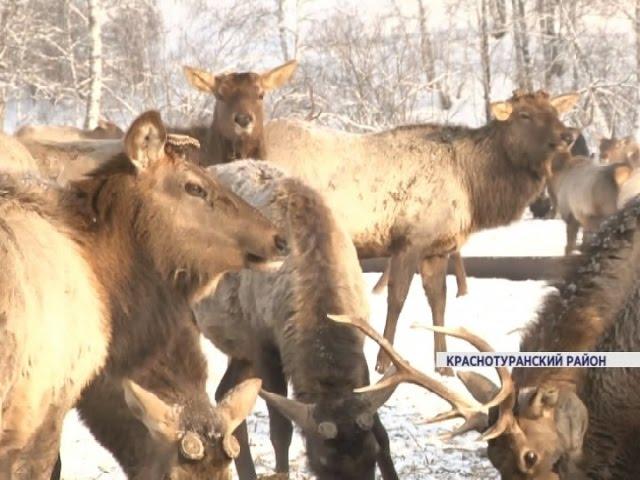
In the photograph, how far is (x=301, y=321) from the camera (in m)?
6.61

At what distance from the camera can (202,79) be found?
10656 millimetres

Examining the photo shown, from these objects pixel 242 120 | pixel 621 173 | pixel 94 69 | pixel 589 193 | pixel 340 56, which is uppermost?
pixel 94 69

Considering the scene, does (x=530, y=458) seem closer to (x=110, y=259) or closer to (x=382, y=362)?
(x=110, y=259)

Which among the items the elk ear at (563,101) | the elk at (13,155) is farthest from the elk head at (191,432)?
the elk ear at (563,101)

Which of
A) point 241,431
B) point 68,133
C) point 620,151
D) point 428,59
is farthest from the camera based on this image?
point 428,59

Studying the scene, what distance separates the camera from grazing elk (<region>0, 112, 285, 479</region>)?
459 cm

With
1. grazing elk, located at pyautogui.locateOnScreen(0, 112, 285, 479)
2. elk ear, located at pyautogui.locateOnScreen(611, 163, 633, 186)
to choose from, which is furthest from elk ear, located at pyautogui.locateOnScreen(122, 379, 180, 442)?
elk ear, located at pyautogui.locateOnScreen(611, 163, 633, 186)

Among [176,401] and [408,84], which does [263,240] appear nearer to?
[176,401]

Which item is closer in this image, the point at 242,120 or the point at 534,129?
the point at 242,120

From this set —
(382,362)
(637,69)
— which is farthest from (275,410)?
(637,69)

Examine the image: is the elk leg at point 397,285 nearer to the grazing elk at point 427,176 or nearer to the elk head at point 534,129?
the grazing elk at point 427,176

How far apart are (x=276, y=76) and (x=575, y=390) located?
233 inches

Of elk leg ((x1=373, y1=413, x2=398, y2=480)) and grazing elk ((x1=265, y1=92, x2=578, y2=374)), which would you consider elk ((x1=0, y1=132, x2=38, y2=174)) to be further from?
elk leg ((x1=373, y1=413, x2=398, y2=480))

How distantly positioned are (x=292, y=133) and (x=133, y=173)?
18.7 feet
